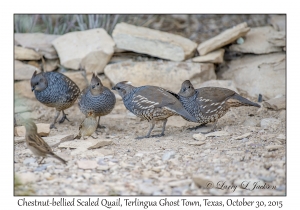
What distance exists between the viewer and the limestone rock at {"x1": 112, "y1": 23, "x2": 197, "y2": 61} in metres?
9.66

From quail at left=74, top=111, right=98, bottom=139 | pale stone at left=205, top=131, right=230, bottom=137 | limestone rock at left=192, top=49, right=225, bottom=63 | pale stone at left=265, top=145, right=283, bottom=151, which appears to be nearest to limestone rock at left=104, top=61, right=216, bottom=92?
limestone rock at left=192, top=49, right=225, bottom=63

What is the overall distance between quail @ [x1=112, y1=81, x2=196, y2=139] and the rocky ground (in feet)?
1.15

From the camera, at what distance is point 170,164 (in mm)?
6125

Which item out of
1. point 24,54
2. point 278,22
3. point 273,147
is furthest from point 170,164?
point 278,22

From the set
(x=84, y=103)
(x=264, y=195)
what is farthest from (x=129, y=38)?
(x=264, y=195)

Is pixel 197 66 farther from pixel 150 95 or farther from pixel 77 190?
pixel 77 190

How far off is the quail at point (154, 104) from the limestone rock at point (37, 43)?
2618 millimetres

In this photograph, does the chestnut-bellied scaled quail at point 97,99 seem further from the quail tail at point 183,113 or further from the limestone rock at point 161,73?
the limestone rock at point 161,73

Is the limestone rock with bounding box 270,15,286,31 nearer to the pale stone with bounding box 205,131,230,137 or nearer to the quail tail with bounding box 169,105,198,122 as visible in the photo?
the pale stone with bounding box 205,131,230,137

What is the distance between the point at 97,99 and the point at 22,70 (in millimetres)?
2296

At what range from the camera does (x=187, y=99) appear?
7871 millimetres

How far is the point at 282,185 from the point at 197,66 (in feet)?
15.1

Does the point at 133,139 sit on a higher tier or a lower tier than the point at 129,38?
lower

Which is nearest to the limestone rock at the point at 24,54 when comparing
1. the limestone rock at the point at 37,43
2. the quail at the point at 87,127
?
the limestone rock at the point at 37,43
